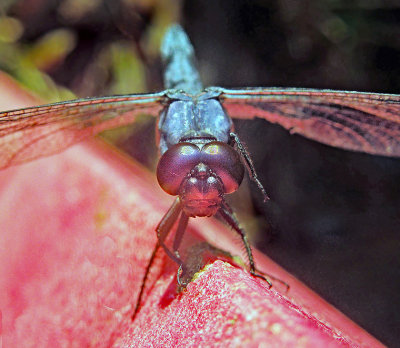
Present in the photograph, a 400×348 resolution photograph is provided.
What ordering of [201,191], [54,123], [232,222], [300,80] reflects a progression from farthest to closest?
1. [300,80]
2. [54,123]
3. [232,222]
4. [201,191]

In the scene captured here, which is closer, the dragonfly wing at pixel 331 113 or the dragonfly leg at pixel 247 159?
the dragonfly leg at pixel 247 159

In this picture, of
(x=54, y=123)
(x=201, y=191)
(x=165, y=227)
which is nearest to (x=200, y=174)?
(x=201, y=191)

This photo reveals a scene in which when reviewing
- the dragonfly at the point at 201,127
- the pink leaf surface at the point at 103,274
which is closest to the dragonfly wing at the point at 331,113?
the dragonfly at the point at 201,127

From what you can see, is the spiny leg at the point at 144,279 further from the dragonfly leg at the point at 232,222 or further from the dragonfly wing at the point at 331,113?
the dragonfly wing at the point at 331,113

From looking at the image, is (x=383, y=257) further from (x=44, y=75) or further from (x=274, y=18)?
(x=44, y=75)

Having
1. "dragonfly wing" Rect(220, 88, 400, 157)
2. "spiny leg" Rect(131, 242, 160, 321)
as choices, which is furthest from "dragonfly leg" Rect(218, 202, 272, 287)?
"dragonfly wing" Rect(220, 88, 400, 157)

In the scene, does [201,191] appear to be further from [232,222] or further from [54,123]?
[54,123]

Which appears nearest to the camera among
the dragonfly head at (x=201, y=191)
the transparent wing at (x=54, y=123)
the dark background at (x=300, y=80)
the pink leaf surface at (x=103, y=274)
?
the pink leaf surface at (x=103, y=274)
